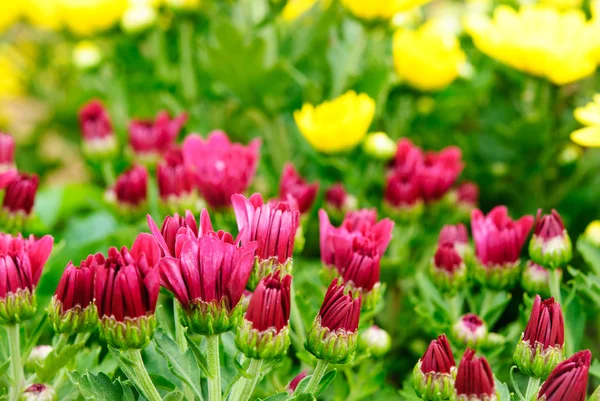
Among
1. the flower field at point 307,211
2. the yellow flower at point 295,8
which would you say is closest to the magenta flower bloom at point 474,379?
the flower field at point 307,211

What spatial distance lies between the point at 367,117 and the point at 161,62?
1.96 ft

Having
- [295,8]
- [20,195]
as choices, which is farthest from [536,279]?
[295,8]

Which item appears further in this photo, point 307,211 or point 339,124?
point 339,124

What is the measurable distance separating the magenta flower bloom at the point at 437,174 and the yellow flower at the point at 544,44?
207 millimetres

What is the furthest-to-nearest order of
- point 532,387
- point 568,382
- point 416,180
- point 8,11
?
point 8,11 < point 416,180 < point 532,387 < point 568,382

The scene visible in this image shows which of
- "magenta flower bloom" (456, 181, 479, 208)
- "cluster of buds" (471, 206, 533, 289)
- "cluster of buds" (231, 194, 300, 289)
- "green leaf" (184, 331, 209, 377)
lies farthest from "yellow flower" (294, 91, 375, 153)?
"green leaf" (184, 331, 209, 377)

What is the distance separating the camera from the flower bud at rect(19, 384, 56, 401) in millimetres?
708

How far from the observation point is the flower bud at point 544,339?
2.21 ft

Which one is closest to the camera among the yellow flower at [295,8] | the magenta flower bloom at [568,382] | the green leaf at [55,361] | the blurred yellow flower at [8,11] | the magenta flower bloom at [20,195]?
the magenta flower bloom at [568,382]

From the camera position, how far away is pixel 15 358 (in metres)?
Answer: 0.71

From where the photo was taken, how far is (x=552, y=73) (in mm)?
1270

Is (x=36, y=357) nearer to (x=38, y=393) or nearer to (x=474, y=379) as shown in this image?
(x=38, y=393)

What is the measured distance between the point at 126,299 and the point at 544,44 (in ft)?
3.00

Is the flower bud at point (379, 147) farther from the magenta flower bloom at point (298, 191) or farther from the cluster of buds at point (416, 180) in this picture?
the magenta flower bloom at point (298, 191)
